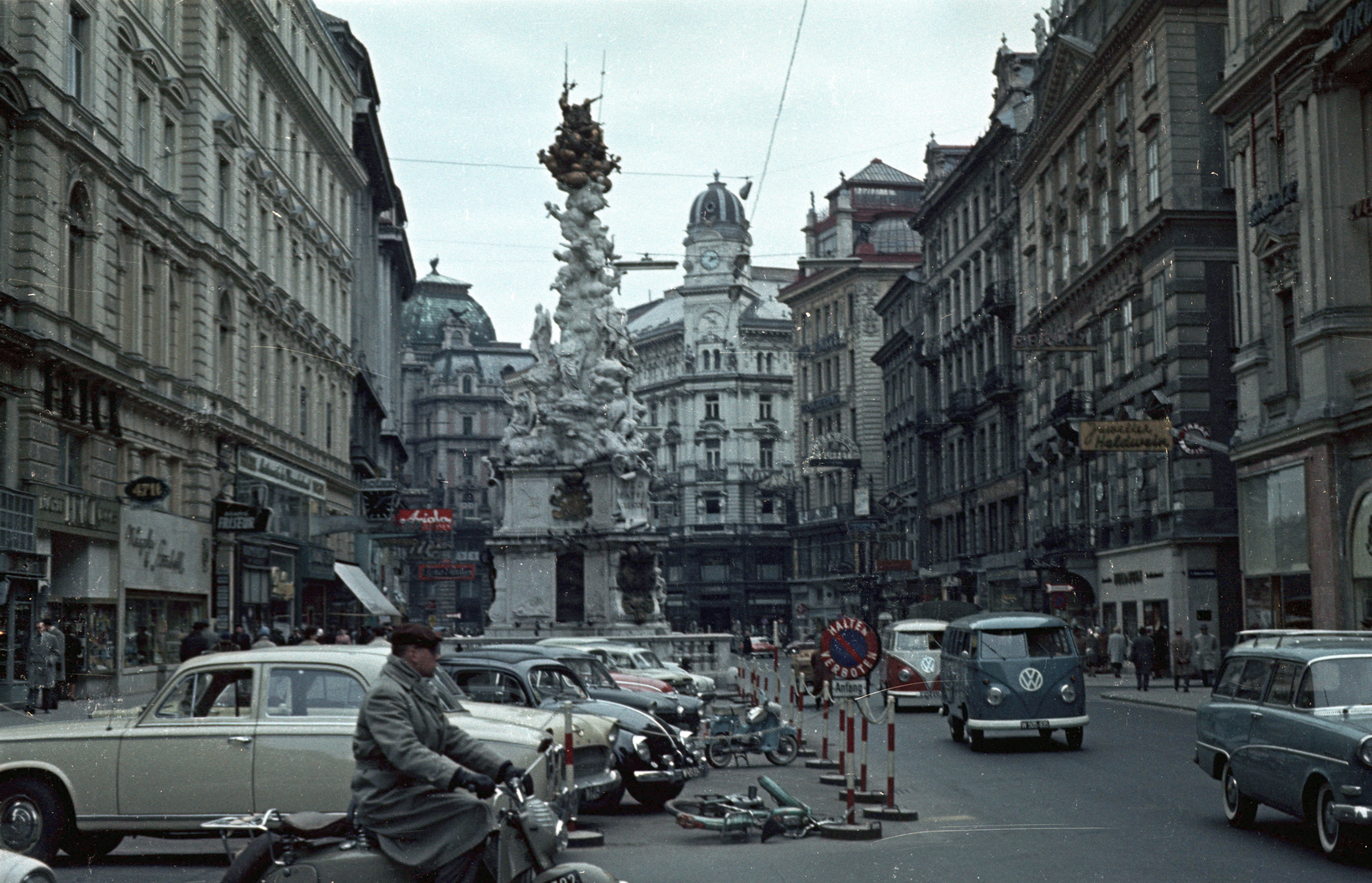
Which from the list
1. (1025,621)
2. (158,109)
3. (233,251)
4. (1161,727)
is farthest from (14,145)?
(1161,727)

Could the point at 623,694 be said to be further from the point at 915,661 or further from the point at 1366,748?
the point at 915,661

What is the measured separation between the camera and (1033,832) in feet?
47.4

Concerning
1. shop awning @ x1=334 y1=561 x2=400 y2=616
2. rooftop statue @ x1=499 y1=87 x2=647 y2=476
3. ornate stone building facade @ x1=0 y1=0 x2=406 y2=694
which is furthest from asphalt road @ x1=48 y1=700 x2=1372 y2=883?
shop awning @ x1=334 y1=561 x2=400 y2=616

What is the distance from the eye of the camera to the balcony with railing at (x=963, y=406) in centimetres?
6825

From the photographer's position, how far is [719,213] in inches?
4951

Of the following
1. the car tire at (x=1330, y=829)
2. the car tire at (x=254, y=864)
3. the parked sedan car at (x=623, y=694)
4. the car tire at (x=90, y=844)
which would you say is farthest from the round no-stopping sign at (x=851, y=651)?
the car tire at (x=254, y=864)

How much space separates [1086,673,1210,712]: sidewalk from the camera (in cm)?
3378

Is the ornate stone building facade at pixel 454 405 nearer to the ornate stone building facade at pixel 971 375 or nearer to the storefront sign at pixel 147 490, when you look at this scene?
the ornate stone building facade at pixel 971 375

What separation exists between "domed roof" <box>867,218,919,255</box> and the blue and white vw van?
268 ft

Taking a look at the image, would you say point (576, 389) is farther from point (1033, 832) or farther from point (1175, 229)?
point (1033, 832)

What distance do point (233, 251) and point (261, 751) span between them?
33.3m

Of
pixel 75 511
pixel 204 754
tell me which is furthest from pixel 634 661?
pixel 204 754

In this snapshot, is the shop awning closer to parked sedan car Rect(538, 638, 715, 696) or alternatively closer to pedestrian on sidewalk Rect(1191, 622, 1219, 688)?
parked sedan car Rect(538, 638, 715, 696)

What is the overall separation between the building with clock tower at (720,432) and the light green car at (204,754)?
10700 cm
